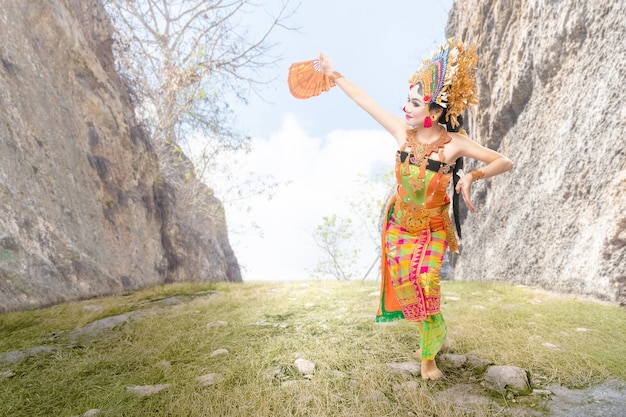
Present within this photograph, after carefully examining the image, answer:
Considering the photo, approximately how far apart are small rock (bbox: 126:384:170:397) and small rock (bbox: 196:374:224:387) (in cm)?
21

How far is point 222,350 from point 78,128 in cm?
510

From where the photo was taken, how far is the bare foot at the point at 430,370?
272 cm

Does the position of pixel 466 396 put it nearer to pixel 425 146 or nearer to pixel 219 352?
pixel 425 146

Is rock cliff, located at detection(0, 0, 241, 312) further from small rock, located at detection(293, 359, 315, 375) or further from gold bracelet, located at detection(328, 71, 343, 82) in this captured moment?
gold bracelet, located at detection(328, 71, 343, 82)

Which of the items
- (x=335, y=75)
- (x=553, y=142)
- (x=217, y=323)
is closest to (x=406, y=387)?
(x=217, y=323)

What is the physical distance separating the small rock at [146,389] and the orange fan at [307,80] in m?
2.89

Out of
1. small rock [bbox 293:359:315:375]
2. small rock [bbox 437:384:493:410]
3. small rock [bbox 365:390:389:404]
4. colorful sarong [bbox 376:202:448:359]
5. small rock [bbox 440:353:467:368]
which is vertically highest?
colorful sarong [bbox 376:202:448:359]

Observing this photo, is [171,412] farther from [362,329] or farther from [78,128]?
[78,128]

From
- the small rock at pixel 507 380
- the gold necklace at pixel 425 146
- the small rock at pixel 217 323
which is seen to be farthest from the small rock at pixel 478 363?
the small rock at pixel 217 323

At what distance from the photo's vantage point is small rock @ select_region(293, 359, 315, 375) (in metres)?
2.83

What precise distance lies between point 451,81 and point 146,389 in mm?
3070

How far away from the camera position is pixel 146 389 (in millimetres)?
2605

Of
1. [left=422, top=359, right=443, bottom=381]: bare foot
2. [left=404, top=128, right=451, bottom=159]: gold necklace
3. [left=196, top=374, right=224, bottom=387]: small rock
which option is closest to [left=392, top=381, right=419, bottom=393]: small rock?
[left=422, top=359, right=443, bottom=381]: bare foot

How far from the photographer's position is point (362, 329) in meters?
3.89
